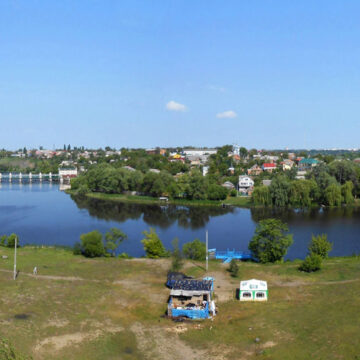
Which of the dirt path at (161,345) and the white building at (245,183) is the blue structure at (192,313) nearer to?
the dirt path at (161,345)

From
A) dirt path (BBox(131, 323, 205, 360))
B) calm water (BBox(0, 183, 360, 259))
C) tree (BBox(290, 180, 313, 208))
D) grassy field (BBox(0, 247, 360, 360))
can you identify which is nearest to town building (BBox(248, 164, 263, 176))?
tree (BBox(290, 180, 313, 208))

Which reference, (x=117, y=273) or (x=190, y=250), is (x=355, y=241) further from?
(x=117, y=273)

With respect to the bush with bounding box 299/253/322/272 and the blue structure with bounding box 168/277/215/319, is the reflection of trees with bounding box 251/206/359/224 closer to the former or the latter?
the bush with bounding box 299/253/322/272

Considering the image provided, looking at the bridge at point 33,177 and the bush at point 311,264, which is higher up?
the bridge at point 33,177

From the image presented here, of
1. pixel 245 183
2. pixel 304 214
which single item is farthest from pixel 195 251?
pixel 245 183

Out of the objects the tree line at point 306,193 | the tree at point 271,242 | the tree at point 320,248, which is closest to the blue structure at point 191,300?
the tree at point 271,242

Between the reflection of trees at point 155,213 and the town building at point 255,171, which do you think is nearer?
the reflection of trees at point 155,213
